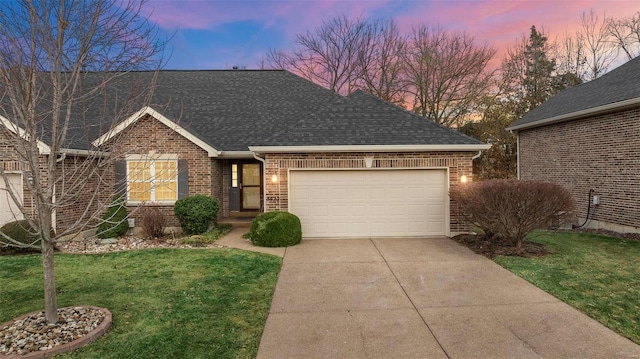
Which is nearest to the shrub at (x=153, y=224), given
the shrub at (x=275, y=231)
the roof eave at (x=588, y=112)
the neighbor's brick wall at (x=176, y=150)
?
the neighbor's brick wall at (x=176, y=150)

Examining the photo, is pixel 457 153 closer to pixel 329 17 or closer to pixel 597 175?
pixel 597 175

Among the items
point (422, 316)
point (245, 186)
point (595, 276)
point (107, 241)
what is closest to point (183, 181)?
point (107, 241)

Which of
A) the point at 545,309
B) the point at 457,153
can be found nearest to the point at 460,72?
the point at 457,153

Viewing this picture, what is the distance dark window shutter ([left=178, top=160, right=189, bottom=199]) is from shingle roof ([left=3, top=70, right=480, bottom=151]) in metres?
1.05

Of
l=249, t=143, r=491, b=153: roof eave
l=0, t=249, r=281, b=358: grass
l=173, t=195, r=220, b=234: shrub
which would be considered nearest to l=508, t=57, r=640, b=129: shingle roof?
l=249, t=143, r=491, b=153: roof eave

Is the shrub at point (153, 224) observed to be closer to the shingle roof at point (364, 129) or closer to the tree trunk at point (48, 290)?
the shingle roof at point (364, 129)

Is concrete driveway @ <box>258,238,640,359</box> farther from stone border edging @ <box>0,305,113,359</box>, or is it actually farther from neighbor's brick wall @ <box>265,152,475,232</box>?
neighbor's brick wall @ <box>265,152,475,232</box>

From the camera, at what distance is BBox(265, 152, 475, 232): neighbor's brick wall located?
10047mm

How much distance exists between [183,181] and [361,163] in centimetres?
580

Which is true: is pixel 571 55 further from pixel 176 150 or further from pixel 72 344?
pixel 72 344

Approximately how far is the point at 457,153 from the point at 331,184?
12.3 ft

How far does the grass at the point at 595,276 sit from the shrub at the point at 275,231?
4.87 m

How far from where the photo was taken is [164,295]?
218 inches

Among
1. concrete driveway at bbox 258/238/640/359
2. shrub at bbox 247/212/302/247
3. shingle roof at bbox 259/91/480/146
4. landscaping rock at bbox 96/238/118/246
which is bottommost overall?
concrete driveway at bbox 258/238/640/359
